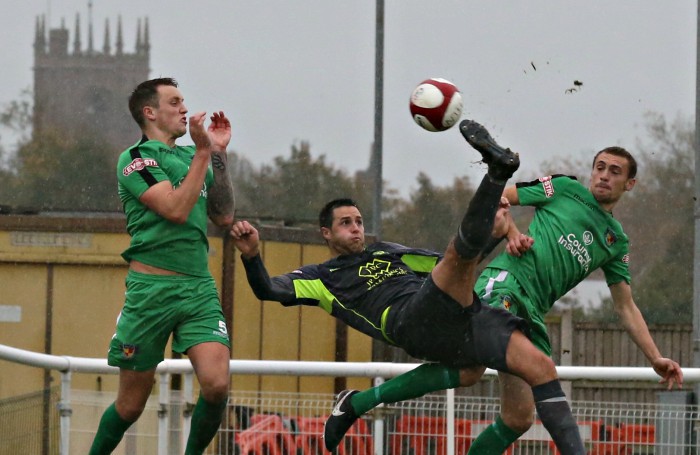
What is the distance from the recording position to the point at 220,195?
24.4ft

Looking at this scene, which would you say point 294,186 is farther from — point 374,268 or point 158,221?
point 158,221

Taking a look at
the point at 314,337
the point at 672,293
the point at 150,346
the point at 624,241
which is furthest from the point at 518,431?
the point at 672,293

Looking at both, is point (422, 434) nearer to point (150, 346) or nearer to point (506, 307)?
point (506, 307)

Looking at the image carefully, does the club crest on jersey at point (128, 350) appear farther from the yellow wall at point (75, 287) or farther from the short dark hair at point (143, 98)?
the yellow wall at point (75, 287)

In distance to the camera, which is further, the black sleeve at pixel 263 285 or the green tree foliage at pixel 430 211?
the green tree foliage at pixel 430 211

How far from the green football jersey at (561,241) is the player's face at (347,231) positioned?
2.50 feet

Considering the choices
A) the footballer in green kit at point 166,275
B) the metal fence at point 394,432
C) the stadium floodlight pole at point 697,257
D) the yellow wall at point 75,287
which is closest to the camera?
the footballer in green kit at point 166,275

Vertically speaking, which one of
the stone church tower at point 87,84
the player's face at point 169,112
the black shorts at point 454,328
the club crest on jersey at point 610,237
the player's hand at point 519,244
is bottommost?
the black shorts at point 454,328

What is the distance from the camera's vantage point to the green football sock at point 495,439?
7.73m

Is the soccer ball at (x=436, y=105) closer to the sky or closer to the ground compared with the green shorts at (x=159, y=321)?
closer to the sky

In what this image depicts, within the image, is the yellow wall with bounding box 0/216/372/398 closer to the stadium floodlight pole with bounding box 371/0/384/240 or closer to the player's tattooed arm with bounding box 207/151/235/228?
the stadium floodlight pole with bounding box 371/0/384/240

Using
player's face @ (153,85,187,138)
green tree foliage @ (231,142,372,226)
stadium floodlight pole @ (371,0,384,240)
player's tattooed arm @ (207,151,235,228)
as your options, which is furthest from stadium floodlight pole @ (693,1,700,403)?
green tree foliage @ (231,142,372,226)

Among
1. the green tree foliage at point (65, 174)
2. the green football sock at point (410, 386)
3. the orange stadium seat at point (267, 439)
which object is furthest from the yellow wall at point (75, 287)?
the green football sock at point (410, 386)

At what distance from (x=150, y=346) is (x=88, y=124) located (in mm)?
12410
